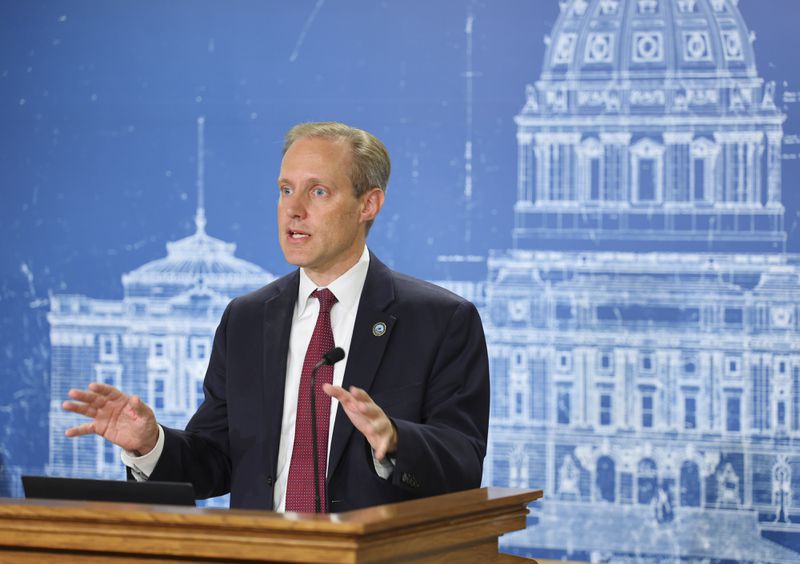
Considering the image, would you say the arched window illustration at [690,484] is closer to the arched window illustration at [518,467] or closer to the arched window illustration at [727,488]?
the arched window illustration at [727,488]

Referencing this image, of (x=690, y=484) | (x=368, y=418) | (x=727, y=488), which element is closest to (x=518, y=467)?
(x=690, y=484)

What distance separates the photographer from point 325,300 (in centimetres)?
266

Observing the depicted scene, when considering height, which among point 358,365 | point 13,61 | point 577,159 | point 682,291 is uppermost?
point 13,61

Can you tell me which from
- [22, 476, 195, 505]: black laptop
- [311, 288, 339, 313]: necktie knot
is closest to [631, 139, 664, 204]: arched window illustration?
[311, 288, 339, 313]: necktie knot

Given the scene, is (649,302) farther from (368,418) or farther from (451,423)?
(368,418)

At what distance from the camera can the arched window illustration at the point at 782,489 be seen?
4.29m

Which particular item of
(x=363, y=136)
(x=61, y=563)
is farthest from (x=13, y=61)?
(x=61, y=563)

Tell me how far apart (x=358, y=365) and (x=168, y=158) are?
8.57ft

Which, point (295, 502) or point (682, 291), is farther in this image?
point (682, 291)

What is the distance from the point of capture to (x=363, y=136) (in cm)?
275

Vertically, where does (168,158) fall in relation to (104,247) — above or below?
above

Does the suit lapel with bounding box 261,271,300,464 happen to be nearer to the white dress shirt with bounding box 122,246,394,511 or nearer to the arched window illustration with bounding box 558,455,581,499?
the white dress shirt with bounding box 122,246,394,511

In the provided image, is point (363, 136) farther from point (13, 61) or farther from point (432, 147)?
point (13, 61)

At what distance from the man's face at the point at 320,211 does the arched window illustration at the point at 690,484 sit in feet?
7.04
